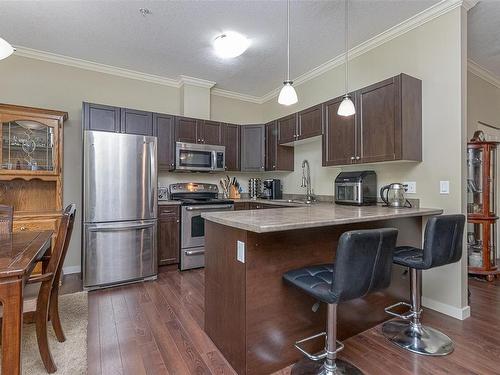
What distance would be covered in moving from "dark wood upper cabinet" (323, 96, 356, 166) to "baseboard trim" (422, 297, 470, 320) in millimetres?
1600

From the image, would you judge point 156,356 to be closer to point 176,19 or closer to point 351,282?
point 351,282

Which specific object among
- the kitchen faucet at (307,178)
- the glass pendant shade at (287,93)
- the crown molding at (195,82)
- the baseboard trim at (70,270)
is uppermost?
the crown molding at (195,82)


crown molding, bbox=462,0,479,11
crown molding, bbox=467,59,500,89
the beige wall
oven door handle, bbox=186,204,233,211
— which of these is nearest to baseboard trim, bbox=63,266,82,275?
oven door handle, bbox=186,204,233,211

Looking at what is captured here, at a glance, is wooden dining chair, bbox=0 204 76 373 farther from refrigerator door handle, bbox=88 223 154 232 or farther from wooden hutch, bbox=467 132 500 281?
wooden hutch, bbox=467 132 500 281

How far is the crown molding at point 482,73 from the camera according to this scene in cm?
373

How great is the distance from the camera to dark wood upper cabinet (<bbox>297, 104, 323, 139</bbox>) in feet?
11.5

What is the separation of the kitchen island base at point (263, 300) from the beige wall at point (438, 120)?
3.30 feet

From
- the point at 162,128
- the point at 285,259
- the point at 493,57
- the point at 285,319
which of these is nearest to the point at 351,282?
the point at 285,259

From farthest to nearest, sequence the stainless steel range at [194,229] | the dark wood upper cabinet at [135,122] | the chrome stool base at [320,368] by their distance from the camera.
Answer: the stainless steel range at [194,229] → the dark wood upper cabinet at [135,122] → the chrome stool base at [320,368]

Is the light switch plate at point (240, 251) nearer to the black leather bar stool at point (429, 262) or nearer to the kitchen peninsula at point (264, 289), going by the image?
the kitchen peninsula at point (264, 289)

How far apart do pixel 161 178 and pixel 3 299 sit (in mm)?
3092

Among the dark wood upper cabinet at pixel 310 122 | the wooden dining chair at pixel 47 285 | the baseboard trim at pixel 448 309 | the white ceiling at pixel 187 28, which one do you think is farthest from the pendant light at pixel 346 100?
the wooden dining chair at pixel 47 285

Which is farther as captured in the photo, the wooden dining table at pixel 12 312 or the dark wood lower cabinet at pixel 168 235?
the dark wood lower cabinet at pixel 168 235

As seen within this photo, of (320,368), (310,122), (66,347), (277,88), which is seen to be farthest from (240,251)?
(277,88)
